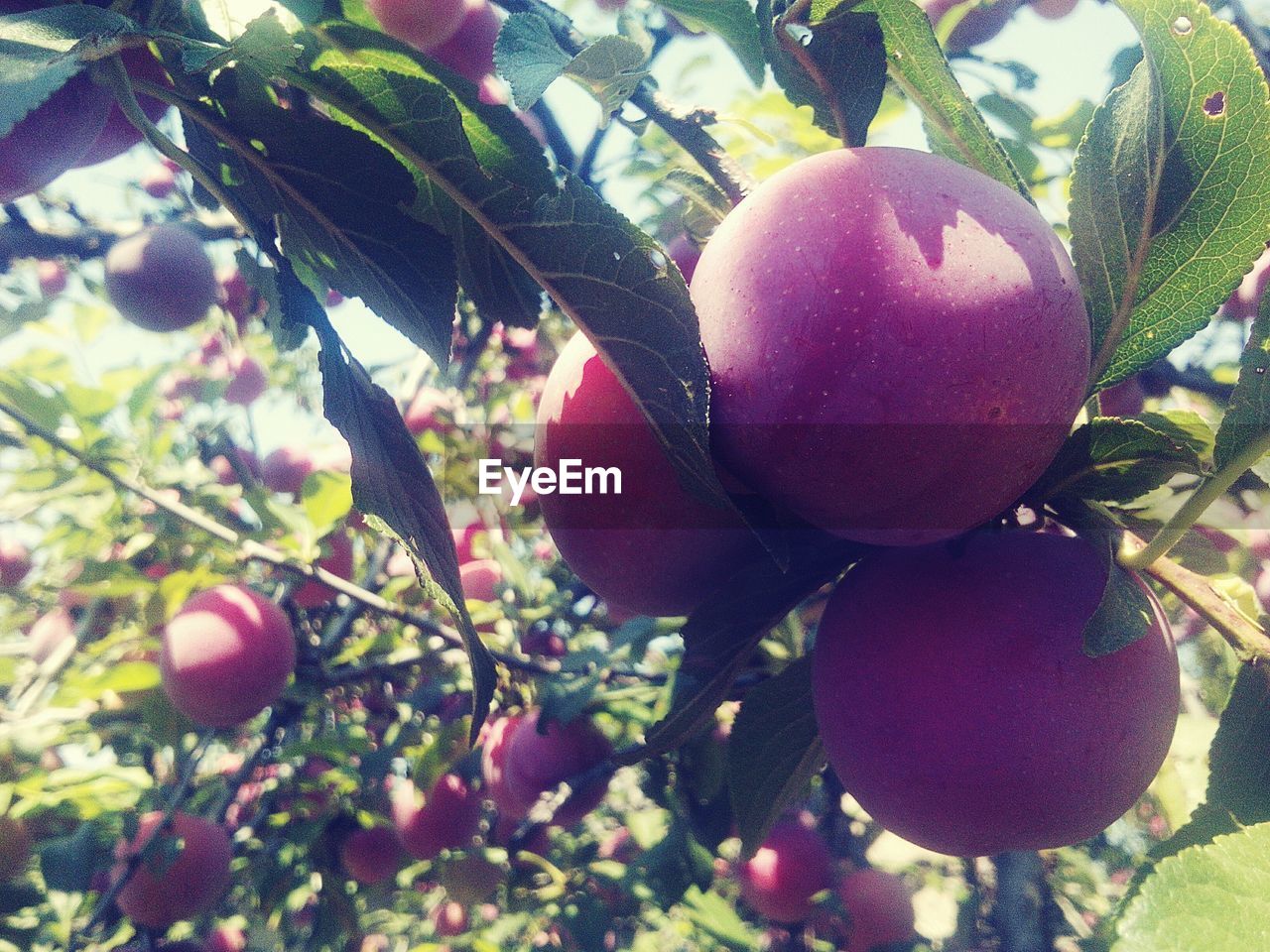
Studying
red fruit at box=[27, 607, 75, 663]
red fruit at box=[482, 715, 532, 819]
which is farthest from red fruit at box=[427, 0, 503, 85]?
red fruit at box=[27, 607, 75, 663]

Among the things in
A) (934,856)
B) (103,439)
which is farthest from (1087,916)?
(103,439)

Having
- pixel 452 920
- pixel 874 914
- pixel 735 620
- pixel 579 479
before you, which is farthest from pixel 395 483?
pixel 452 920

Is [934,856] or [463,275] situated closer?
[463,275]

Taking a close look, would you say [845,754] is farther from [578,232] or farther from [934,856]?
[934,856]

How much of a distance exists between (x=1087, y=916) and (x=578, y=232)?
9.41ft

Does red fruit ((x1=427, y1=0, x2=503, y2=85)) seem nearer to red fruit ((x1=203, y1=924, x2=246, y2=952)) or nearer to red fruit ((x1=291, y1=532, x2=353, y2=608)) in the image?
red fruit ((x1=291, y1=532, x2=353, y2=608))

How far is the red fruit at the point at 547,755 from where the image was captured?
5.11 ft

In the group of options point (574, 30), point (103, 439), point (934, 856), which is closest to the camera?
point (574, 30)

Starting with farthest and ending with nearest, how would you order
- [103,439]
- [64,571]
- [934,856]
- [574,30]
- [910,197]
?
[934,856]
[64,571]
[103,439]
[574,30]
[910,197]

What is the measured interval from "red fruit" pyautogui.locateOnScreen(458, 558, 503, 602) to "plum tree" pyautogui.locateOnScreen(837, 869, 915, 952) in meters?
1.03

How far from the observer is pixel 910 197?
0.50 meters

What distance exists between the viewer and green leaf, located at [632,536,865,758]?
689 mm

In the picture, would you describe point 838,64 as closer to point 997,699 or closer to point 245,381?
point 997,699

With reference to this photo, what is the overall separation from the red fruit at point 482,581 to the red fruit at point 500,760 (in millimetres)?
284
